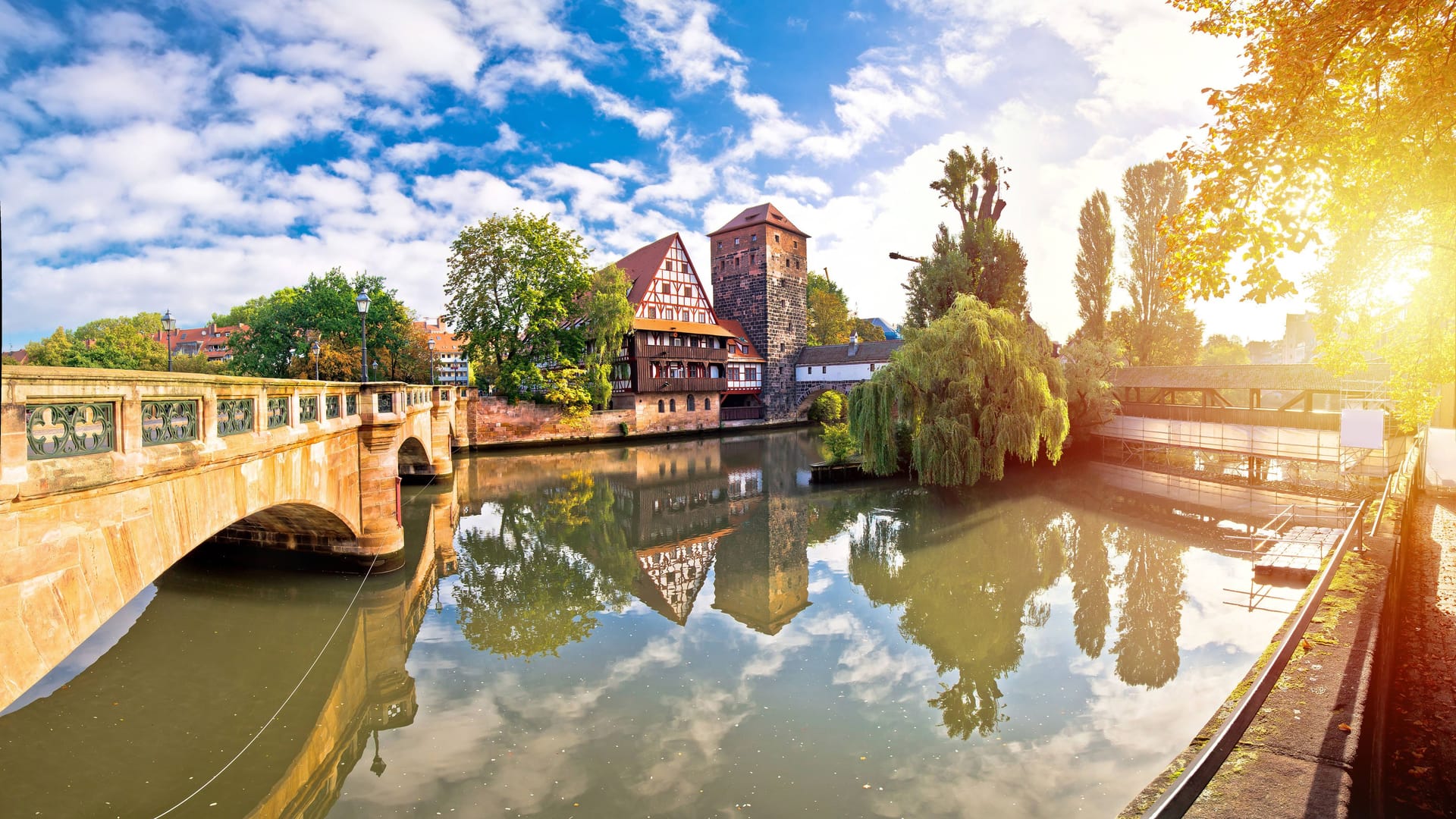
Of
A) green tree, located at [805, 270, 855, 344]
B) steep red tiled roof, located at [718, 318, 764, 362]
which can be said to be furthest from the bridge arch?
green tree, located at [805, 270, 855, 344]

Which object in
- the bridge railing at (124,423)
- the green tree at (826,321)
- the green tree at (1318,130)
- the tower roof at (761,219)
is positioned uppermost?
the tower roof at (761,219)

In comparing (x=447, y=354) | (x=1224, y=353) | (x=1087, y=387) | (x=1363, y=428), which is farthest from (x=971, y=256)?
(x=447, y=354)

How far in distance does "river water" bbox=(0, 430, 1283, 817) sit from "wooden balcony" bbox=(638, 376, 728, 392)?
964 inches

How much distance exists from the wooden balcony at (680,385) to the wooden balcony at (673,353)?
1252 millimetres

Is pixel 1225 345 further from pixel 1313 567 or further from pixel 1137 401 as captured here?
pixel 1313 567

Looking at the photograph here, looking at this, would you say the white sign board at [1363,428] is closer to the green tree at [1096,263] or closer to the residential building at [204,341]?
the green tree at [1096,263]

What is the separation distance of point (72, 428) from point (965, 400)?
65.0ft

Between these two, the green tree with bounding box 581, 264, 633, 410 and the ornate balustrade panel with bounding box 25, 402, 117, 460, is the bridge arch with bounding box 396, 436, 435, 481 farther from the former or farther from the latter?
the ornate balustrade panel with bounding box 25, 402, 117, 460

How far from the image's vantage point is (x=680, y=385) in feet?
135

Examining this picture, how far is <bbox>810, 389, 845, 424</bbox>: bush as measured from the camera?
46156 millimetres

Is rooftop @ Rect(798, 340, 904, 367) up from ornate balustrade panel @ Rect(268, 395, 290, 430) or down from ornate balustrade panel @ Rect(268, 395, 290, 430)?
up

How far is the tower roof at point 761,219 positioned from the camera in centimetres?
4803

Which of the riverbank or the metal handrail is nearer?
the metal handrail

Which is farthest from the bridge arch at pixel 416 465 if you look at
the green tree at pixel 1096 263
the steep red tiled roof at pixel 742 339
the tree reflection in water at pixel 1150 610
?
the green tree at pixel 1096 263
